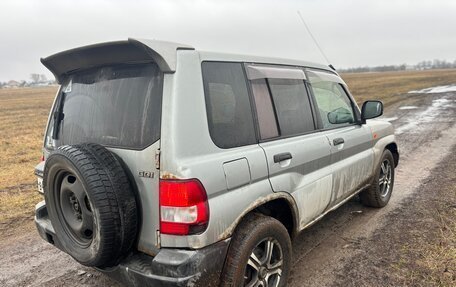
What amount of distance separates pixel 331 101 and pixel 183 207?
2.36 m

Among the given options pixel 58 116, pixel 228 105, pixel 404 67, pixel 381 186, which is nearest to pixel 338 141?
pixel 228 105

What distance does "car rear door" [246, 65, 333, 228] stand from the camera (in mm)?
2723

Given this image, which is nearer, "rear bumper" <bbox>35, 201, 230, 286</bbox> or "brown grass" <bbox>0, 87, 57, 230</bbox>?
"rear bumper" <bbox>35, 201, 230, 286</bbox>

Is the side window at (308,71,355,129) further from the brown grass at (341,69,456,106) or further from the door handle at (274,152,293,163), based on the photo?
the brown grass at (341,69,456,106)

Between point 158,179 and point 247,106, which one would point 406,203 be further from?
point 158,179

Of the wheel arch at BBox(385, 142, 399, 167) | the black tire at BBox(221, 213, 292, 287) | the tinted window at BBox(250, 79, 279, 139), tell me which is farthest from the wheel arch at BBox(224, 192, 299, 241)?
the wheel arch at BBox(385, 142, 399, 167)

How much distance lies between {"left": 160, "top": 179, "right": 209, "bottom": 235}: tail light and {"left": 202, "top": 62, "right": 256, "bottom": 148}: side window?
384 millimetres

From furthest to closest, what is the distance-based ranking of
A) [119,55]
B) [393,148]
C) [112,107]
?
[393,148]
[112,107]
[119,55]

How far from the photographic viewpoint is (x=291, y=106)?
10.2 feet

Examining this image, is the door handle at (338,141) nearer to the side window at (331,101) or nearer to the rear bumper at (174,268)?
the side window at (331,101)

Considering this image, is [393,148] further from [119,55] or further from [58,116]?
[58,116]

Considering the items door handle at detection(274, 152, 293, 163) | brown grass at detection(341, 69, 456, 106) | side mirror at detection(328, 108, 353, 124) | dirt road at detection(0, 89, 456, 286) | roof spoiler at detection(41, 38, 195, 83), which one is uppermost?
roof spoiler at detection(41, 38, 195, 83)

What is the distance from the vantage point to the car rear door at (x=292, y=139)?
8.93ft

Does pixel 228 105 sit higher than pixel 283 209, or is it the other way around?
pixel 228 105
